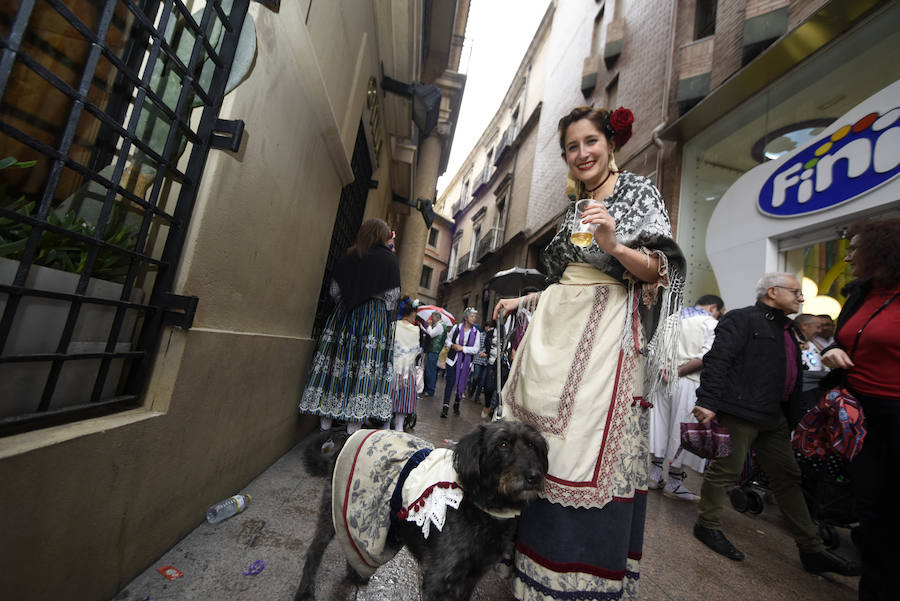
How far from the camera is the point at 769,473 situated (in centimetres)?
300

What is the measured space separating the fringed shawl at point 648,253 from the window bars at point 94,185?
6.16 feet

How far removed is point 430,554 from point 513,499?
445mm

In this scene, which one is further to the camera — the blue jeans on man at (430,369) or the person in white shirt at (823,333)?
the blue jeans on man at (430,369)

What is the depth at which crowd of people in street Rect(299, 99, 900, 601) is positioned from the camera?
1.49 m

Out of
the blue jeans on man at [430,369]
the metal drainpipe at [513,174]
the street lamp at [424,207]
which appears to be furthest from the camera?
the metal drainpipe at [513,174]

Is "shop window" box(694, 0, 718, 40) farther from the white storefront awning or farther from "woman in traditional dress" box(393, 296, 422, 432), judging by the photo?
"woman in traditional dress" box(393, 296, 422, 432)

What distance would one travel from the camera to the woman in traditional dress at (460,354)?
8.17 metres

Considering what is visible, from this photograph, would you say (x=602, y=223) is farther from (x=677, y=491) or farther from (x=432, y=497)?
(x=677, y=491)

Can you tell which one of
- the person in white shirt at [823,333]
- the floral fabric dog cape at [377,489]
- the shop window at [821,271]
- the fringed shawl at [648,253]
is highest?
the shop window at [821,271]

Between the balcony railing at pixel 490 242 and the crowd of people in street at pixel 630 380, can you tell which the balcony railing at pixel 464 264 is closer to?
the balcony railing at pixel 490 242

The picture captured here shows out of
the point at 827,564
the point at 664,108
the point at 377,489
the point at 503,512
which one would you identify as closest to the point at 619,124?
the point at 503,512

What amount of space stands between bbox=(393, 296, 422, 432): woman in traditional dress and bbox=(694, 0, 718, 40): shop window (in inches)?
309

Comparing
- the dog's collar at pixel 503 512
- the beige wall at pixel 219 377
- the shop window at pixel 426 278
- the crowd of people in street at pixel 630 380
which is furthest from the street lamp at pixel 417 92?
the shop window at pixel 426 278

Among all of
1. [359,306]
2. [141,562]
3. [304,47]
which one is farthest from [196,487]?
[304,47]
